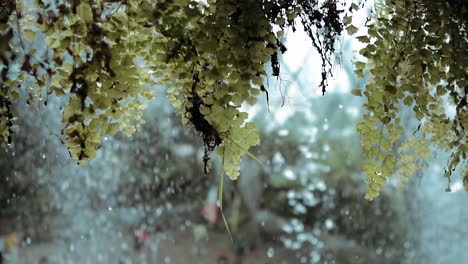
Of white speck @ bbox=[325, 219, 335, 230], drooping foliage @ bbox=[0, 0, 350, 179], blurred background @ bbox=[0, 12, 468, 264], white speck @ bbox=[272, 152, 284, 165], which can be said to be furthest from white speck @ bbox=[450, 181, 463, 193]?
drooping foliage @ bbox=[0, 0, 350, 179]

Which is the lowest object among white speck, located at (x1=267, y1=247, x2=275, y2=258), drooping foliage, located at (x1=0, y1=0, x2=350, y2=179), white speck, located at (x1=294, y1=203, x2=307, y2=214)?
drooping foliage, located at (x1=0, y1=0, x2=350, y2=179)

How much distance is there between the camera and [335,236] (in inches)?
98.7

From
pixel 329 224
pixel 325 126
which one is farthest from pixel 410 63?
pixel 329 224

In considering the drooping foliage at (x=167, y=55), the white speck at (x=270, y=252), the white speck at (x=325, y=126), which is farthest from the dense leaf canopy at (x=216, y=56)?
the white speck at (x=270, y=252)

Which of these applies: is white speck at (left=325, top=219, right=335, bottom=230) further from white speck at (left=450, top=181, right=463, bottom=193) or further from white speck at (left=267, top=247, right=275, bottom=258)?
white speck at (left=450, top=181, right=463, bottom=193)

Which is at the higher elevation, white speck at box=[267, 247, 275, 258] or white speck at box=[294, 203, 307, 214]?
white speck at box=[294, 203, 307, 214]

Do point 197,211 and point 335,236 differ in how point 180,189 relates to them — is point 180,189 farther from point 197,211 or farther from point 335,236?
point 335,236

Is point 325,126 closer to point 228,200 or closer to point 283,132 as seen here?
point 283,132

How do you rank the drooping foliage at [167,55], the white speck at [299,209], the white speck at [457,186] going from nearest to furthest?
the drooping foliage at [167,55] < the white speck at [457,186] < the white speck at [299,209]

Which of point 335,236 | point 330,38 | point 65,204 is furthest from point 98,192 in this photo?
point 330,38

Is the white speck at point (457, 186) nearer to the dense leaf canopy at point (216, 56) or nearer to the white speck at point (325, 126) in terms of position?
the white speck at point (325, 126)

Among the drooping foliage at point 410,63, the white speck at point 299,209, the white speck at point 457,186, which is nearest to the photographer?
the drooping foliage at point 410,63

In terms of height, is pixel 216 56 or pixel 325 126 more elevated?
pixel 325 126

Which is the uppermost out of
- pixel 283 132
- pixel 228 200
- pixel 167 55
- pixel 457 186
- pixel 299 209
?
pixel 457 186
